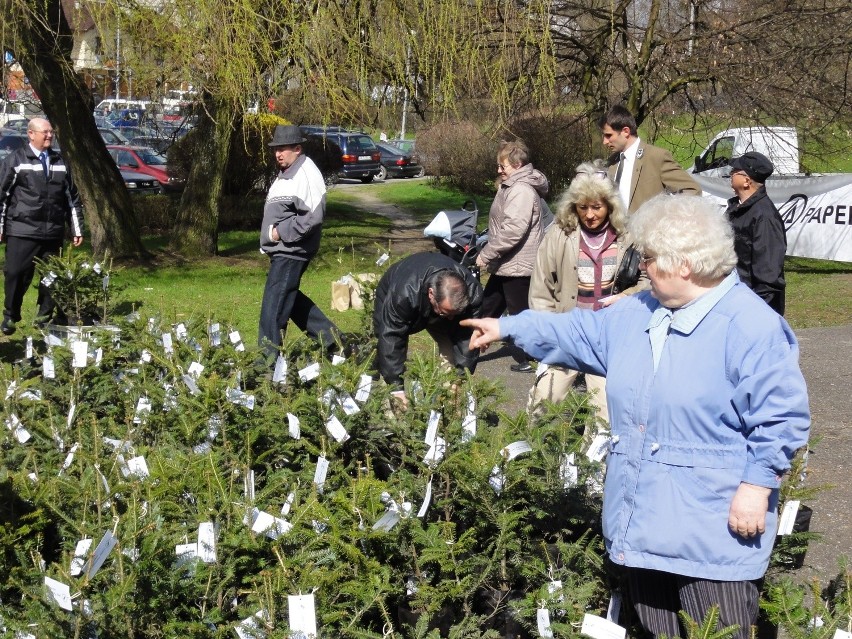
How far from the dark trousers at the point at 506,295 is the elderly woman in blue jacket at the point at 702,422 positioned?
14.6 ft

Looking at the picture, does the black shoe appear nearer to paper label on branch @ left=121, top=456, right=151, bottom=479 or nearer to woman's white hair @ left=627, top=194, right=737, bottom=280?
paper label on branch @ left=121, top=456, right=151, bottom=479

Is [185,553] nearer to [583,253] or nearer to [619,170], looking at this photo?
[583,253]

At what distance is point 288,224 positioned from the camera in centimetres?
719

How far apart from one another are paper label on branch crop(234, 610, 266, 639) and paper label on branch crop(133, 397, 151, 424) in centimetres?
166

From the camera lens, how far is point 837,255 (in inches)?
595

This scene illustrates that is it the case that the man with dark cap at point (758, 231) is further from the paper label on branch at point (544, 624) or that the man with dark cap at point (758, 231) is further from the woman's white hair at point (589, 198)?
the paper label on branch at point (544, 624)

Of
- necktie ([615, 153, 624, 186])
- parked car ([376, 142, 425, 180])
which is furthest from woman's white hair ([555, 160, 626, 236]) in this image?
parked car ([376, 142, 425, 180])

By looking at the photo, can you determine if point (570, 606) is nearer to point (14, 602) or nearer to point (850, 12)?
point (14, 602)

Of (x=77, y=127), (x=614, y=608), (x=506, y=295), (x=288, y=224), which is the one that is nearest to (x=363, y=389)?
(x=614, y=608)

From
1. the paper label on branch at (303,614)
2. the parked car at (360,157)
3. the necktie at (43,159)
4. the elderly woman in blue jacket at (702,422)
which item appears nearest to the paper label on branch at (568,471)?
the elderly woman in blue jacket at (702,422)

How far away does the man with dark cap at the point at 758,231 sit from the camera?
643cm

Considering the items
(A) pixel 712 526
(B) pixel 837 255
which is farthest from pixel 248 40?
(B) pixel 837 255

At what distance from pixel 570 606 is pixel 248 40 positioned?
24.3 feet

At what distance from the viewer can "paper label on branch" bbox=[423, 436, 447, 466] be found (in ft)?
11.6
